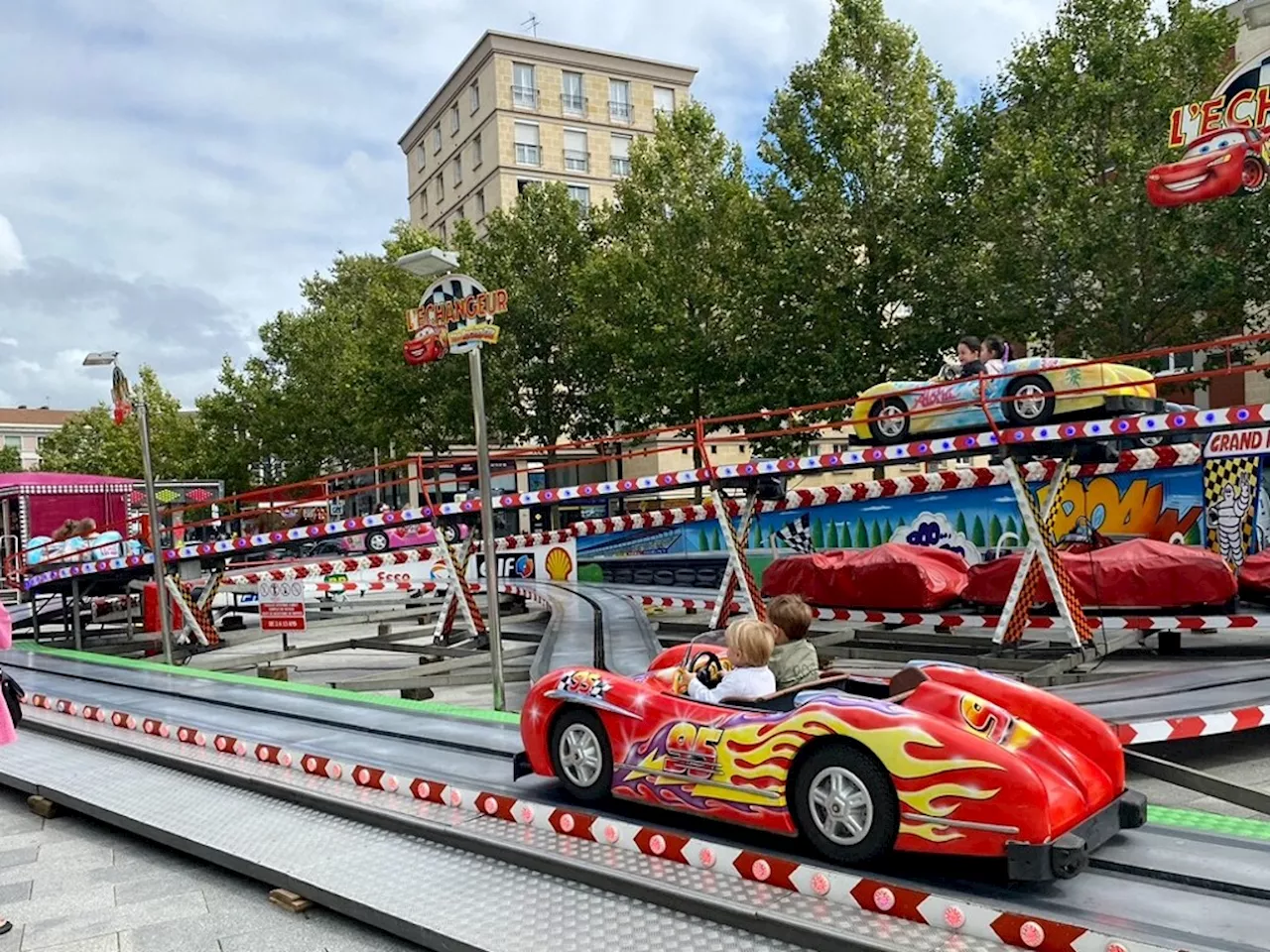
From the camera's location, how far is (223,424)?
42062mm

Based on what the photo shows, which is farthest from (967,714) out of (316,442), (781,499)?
(316,442)

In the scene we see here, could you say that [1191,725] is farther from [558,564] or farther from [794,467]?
[558,564]

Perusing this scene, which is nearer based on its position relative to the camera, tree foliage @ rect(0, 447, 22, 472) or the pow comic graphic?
the pow comic graphic

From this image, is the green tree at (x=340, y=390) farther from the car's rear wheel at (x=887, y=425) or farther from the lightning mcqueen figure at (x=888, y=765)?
the lightning mcqueen figure at (x=888, y=765)

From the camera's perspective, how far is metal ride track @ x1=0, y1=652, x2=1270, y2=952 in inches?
132

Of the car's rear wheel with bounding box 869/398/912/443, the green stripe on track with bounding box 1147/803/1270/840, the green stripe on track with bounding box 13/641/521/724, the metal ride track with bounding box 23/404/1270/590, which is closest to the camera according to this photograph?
the green stripe on track with bounding box 1147/803/1270/840

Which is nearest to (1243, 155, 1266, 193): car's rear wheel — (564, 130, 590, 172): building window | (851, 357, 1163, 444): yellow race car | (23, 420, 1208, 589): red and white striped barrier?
(23, 420, 1208, 589): red and white striped barrier

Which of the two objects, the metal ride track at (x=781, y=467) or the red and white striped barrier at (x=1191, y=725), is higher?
the metal ride track at (x=781, y=467)

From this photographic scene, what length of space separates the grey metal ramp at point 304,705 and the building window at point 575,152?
42961 mm

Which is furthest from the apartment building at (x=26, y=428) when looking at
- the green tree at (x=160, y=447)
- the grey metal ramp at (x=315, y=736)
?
the grey metal ramp at (x=315, y=736)

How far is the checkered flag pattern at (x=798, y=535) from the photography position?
17.4 m

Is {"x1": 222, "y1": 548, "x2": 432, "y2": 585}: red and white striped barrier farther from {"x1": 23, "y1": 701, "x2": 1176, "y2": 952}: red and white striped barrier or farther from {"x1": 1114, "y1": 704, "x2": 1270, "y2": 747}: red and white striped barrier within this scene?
{"x1": 1114, "y1": 704, "x2": 1270, "y2": 747}: red and white striped barrier

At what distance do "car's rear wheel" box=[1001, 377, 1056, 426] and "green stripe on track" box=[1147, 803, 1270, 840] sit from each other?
6377mm

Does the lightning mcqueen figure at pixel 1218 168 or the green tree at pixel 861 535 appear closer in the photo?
the lightning mcqueen figure at pixel 1218 168
